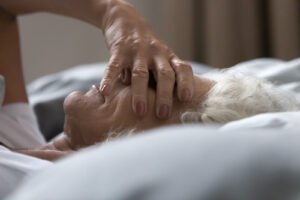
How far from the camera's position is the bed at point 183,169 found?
1.69 feet

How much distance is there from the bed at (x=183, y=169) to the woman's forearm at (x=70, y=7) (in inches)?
29.2

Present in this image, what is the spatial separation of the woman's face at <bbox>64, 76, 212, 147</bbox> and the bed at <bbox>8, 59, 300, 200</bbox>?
446mm

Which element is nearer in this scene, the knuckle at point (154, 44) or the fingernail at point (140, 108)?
the fingernail at point (140, 108)

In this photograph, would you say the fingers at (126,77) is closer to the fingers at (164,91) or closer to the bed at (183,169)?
the fingers at (164,91)

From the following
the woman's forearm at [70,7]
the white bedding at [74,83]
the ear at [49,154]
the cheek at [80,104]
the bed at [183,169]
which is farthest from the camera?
the white bedding at [74,83]

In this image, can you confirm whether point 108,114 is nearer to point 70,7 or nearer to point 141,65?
point 141,65

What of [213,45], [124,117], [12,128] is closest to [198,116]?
[124,117]

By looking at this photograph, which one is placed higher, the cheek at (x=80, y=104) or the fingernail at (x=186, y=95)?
the fingernail at (x=186, y=95)

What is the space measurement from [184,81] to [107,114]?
0.44 feet

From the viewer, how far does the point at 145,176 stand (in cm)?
53

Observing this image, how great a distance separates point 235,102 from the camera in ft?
3.45

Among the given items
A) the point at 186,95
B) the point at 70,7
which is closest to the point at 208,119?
the point at 186,95

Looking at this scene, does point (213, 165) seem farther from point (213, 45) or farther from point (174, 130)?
point (213, 45)

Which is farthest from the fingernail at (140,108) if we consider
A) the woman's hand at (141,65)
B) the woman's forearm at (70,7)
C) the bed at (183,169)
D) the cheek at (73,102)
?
the bed at (183,169)
